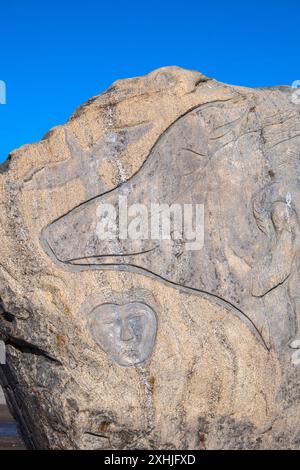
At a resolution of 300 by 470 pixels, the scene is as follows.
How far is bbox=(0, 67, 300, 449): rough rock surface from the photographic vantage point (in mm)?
3697

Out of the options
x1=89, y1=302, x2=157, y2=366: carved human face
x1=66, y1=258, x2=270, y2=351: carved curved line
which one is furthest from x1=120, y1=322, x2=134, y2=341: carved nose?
x1=66, y1=258, x2=270, y2=351: carved curved line

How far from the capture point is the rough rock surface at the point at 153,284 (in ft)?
12.1

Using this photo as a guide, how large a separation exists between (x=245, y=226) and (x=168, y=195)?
1.48 ft

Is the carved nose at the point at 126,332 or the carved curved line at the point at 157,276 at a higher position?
the carved curved line at the point at 157,276

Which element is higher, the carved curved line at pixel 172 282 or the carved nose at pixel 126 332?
the carved curved line at pixel 172 282

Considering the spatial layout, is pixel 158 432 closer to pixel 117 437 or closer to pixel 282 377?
pixel 117 437

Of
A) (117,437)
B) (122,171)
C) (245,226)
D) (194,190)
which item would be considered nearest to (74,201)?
(122,171)

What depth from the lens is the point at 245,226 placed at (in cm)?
393

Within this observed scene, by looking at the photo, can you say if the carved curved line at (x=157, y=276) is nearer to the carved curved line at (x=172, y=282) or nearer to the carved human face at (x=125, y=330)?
the carved curved line at (x=172, y=282)

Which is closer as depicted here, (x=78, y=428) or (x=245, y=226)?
(x=78, y=428)

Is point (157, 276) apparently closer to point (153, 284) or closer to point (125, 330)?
point (153, 284)

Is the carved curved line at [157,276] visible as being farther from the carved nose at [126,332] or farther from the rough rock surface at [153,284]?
the carved nose at [126,332]

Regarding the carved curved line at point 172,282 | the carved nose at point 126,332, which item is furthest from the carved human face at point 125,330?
the carved curved line at point 172,282

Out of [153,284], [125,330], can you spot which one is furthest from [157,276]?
[125,330]
